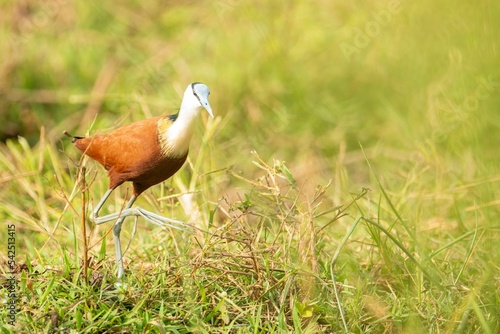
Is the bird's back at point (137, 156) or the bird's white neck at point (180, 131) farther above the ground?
the bird's white neck at point (180, 131)

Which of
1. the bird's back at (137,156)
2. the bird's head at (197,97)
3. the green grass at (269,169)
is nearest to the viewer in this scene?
the bird's head at (197,97)

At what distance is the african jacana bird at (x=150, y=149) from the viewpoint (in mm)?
2430

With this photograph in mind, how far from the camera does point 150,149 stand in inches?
97.9

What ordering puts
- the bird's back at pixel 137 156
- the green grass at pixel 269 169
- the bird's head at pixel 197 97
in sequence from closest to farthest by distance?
the bird's head at pixel 197 97 → the bird's back at pixel 137 156 → the green grass at pixel 269 169

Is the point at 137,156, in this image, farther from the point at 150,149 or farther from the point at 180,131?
the point at 180,131

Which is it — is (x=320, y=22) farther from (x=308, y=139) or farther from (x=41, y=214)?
(x=41, y=214)

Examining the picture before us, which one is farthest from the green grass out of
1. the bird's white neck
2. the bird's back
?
the bird's white neck

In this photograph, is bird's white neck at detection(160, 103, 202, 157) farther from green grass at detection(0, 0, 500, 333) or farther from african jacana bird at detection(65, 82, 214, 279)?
green grass at detection(0, 0, 500, 333)

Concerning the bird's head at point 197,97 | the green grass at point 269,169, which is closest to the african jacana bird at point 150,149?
the bird's head at point 197,97

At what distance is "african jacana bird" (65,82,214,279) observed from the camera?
2.43m

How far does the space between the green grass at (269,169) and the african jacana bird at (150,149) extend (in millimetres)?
137

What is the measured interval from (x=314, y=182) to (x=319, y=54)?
1.34m

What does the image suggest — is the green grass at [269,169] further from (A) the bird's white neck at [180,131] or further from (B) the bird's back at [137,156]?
(A) the bird's white neck at [180,131]

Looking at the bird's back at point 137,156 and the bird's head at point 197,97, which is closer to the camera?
the bird's head at point 197,97
